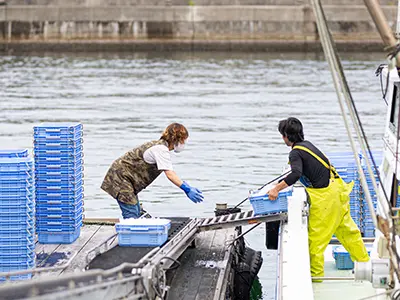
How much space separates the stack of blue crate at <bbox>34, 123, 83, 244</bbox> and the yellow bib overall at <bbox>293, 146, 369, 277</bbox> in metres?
2.74

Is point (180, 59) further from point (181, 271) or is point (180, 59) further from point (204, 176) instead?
point (181, 271)

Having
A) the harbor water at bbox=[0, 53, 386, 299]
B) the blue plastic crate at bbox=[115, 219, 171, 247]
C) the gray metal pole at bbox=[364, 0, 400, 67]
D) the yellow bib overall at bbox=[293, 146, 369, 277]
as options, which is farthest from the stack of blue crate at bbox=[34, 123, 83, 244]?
the gray metal pole at bbox=[364, 0, 400, 67]

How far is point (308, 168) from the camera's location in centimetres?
990

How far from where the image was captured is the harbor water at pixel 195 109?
851 inches

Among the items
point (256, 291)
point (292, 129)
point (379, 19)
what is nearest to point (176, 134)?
point (292, 129)

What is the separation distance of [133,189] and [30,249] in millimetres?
1490

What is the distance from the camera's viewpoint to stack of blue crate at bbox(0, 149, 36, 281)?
9.75 m

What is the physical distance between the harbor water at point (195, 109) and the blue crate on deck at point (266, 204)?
266cm

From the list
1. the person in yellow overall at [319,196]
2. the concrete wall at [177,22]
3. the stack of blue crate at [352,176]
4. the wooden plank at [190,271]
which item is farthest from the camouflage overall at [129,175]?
the concrete wall at [177,22]

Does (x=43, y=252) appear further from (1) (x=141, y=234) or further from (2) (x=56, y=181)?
(1) (x=141, y=234)

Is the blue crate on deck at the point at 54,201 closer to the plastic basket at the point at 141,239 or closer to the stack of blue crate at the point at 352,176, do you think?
the plastic basket at the point at 141,239

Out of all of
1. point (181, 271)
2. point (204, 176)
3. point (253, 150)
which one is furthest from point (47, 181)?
point (253, 150)

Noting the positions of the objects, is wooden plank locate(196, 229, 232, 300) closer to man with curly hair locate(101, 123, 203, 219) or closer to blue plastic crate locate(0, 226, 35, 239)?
man with curly hair locate(101, 123, 203, 219)

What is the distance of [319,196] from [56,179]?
312 centimetres
